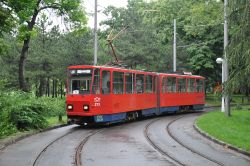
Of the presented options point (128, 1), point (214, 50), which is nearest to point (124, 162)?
point (214, 50)

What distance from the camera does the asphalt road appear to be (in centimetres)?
1170

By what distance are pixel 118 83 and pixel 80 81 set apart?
97.5 inches

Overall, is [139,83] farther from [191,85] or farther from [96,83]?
[191,85]

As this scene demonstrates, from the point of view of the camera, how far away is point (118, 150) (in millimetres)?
13789

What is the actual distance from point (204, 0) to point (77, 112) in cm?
2728

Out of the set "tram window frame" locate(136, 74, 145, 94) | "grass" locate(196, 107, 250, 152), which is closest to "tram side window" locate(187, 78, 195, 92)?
"tram window frame" locate(136, 74, 145, 94)

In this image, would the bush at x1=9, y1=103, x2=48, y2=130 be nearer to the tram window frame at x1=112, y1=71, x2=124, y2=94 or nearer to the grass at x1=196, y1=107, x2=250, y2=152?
the tram window frame at x1=112, y1=71, x2=124, y2=94

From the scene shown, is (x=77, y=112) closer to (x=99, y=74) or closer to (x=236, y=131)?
(x=99, y=74)

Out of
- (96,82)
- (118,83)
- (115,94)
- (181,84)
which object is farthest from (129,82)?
(181,84)

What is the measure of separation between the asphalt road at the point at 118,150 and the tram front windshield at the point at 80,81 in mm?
2586

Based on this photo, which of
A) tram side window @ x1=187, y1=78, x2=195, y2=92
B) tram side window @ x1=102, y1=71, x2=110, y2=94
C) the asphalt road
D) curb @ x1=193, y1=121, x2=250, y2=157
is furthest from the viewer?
tram side window @ x1=187, y1=78, x2=195, y2=92

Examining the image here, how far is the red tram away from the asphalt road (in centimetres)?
211

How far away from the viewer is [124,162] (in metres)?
11.5

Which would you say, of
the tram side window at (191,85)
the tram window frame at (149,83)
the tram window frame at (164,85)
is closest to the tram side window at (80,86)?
the tram window frame at (149,83)
